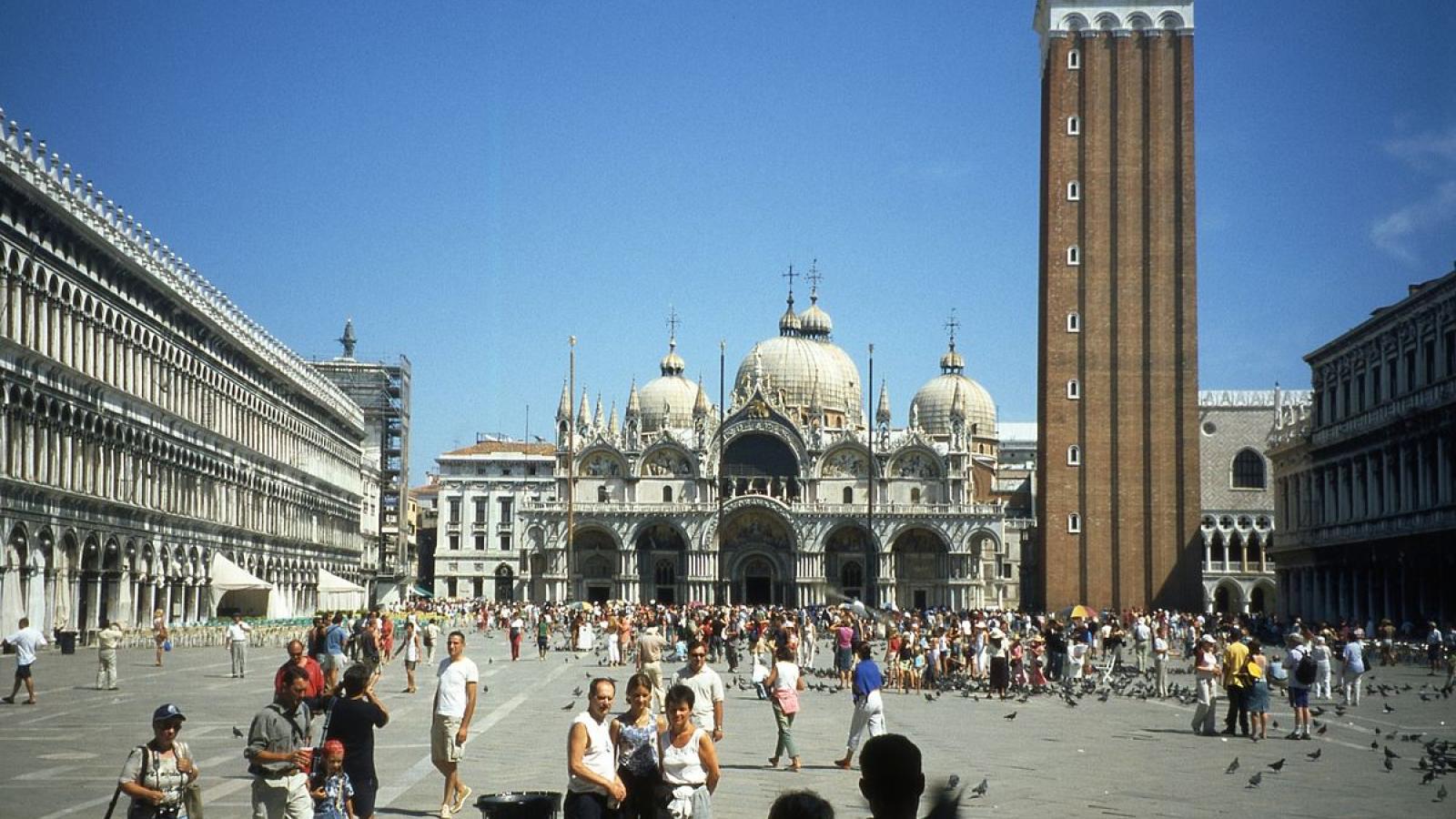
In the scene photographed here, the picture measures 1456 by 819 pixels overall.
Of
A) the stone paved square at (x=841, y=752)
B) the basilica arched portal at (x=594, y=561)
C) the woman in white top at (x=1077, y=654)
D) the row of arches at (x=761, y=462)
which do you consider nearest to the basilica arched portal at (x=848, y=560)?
the row of arches at (x=761, y=462)

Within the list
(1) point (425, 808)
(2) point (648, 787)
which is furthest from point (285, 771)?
(1) point (425, 808)

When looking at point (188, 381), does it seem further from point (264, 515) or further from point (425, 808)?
point (425, 808)

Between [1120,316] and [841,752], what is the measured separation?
46371 millimetres

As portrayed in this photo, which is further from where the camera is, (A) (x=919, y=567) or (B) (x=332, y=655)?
(A) (x=919, y=567)

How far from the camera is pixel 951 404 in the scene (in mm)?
106000

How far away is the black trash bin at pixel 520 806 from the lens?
28.8 feet

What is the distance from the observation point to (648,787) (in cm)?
923

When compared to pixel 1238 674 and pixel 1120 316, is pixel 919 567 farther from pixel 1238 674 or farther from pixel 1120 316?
pixel 1238 674

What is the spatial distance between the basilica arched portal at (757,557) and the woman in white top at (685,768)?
75.7 metres

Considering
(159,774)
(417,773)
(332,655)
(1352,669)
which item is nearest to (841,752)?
(417,773)

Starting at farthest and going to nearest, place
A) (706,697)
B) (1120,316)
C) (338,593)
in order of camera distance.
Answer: (338,593)
(1120,316)
(706,697)

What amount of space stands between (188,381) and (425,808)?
39766 mm

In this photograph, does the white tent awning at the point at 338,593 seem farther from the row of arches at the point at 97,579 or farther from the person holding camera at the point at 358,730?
the person holding camera at the point at 358,730

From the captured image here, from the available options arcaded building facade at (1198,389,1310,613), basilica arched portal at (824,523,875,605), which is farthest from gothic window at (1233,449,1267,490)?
basilica arched portal at (824,523,875,605)
